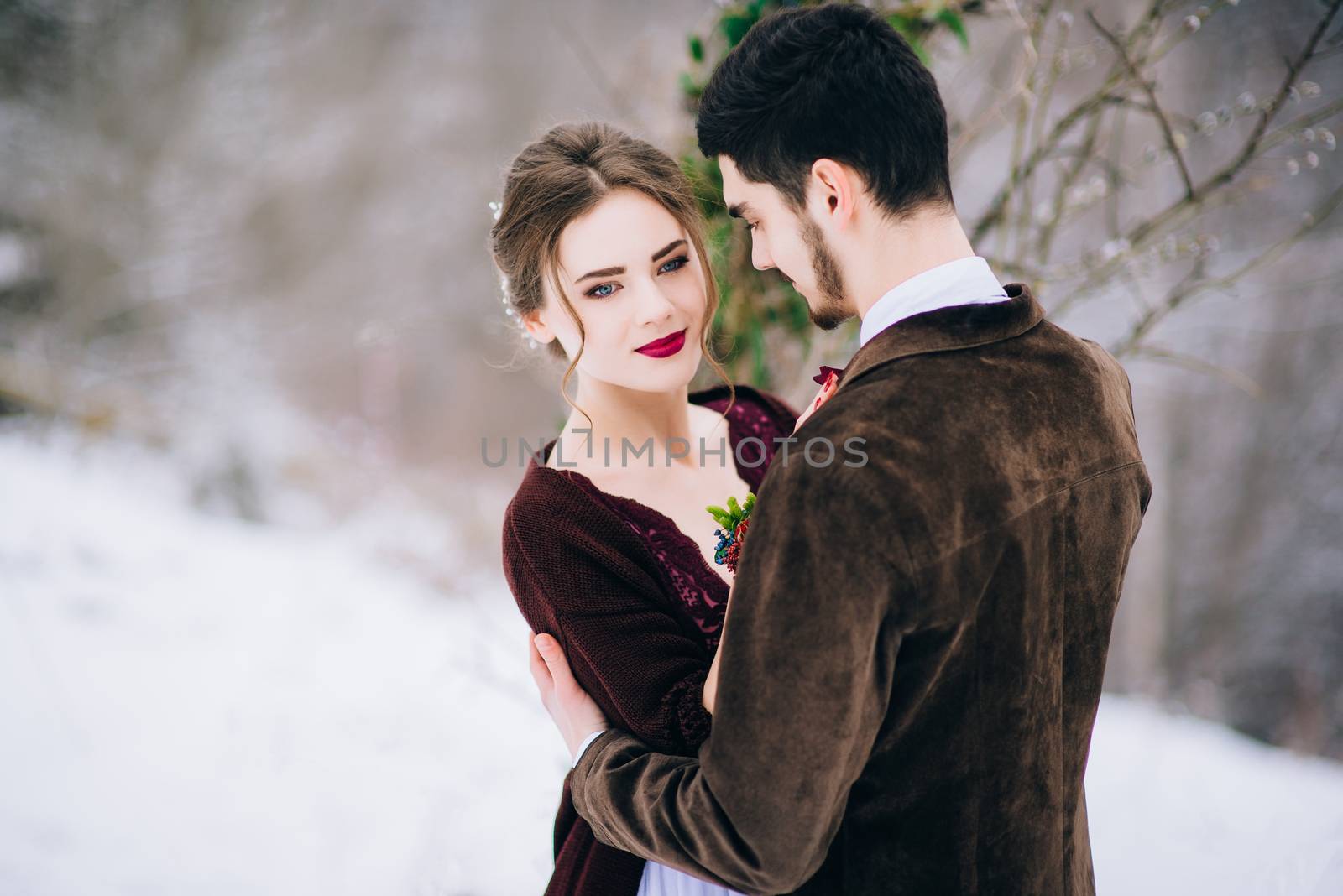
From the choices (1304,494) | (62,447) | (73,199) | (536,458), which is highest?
(73,199)

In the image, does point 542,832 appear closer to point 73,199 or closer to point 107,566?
point 107,566

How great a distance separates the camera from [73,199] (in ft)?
14.9

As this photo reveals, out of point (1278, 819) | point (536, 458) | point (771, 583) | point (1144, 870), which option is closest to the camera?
point (771, 583)

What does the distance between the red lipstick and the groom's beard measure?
32 centimetres

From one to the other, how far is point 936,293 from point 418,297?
4427mm

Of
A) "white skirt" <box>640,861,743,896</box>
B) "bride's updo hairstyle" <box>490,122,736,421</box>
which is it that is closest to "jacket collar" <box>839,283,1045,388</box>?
"bride's updo hairstyle" <box>490,122,736,421</box>

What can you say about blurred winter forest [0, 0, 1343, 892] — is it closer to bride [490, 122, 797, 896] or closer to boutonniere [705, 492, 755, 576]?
bride [490, 122, 797, 896]

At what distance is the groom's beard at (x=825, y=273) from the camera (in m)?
0.98

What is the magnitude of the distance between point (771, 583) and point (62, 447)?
493 cm

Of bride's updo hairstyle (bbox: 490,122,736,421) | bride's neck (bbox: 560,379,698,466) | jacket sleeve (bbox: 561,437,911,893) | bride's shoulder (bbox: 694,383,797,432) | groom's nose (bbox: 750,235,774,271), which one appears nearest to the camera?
jacket sleeve (bbox: 561,437,911,893)

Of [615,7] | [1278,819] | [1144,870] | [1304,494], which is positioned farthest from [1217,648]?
[615,7]

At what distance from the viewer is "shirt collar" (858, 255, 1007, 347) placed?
2.99 feet

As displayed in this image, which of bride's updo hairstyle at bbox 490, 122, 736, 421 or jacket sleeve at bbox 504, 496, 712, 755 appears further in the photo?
bride's updo hairstyle at bbox 490, 122, 736, 421

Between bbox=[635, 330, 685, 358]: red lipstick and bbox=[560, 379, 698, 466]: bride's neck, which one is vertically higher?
bbox=[635, 330, 685, 358]: red lipstick
